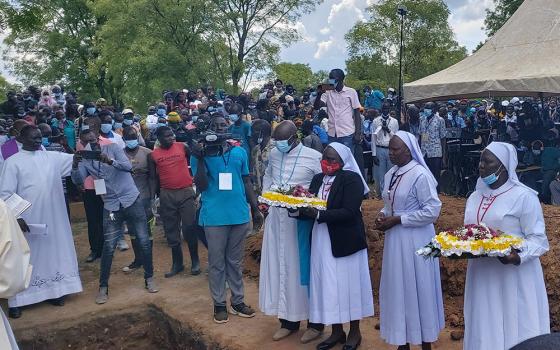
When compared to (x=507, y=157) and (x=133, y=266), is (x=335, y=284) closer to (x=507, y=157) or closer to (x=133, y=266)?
(x=507, y=157)

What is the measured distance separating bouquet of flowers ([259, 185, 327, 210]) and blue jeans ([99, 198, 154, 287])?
2616mm

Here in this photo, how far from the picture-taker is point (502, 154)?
3.97 metres

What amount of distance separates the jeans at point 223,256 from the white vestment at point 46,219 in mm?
2300

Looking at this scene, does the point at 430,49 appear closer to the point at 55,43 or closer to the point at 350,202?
the point at 55,43

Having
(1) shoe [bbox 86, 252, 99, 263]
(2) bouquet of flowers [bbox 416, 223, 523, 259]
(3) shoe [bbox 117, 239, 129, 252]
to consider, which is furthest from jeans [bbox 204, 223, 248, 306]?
(3) shoe [bbox 117, 239, 129, 252]

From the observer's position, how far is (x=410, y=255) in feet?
15.3

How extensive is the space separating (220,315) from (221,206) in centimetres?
132

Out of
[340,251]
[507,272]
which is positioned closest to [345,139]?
[340,251]

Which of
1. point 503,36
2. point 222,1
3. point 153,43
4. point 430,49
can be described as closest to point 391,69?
point 430,49

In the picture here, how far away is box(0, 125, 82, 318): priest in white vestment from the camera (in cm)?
665

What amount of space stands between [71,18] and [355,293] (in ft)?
119

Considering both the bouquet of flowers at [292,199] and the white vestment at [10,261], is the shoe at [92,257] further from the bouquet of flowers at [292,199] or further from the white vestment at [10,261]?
→ the white vestment at [10,261]

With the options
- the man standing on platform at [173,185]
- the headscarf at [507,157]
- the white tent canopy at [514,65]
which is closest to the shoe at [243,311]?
the man standing on platform at [173,185]

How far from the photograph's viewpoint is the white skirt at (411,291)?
4660 millimetres
